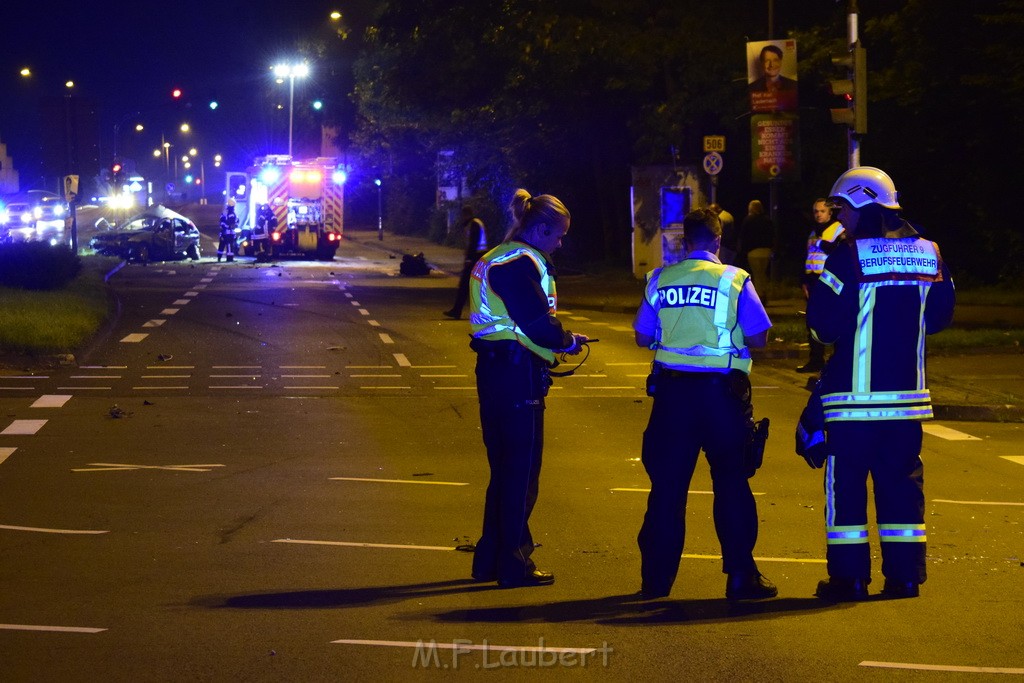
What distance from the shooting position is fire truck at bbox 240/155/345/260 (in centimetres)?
4609

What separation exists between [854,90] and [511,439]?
14.6m

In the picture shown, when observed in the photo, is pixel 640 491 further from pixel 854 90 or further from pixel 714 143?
pixel 714 143

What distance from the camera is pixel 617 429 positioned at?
13.1 meters

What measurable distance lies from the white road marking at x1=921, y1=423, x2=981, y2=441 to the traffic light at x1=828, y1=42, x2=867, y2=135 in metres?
7.73

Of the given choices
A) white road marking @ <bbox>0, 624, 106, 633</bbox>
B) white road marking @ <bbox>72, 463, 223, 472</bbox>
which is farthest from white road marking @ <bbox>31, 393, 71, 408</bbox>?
white road marking @ <bbox>0, 624, 106, 633</bbox>

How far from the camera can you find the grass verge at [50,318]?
18.5 meters

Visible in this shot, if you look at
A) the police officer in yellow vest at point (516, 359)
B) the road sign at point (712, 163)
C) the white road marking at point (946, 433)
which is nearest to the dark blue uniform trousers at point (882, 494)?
the police officer in yellow vest at point (516, 359)

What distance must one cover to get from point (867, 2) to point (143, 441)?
25717 millimetres

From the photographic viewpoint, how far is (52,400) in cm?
1474

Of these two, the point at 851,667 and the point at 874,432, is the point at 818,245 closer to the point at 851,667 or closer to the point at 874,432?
the point at 874,432

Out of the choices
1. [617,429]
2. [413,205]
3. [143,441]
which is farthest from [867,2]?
[413,205]

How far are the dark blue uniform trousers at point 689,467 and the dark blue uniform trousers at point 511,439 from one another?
21.8 inches

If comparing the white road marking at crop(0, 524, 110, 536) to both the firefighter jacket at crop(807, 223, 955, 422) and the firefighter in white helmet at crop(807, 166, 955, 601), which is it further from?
the firefighter jacket at crop(807, 223, 955, 422)

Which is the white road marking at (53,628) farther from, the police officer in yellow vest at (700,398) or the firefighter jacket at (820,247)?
the firefighter jacket at (820,247)
